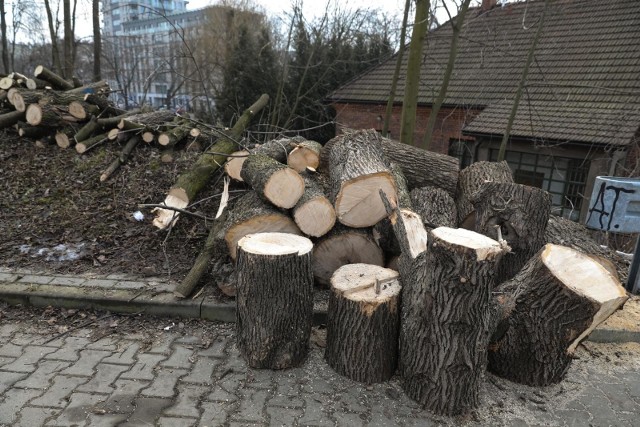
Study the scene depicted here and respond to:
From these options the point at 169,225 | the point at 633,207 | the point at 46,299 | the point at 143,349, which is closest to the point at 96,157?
the point at 169,225

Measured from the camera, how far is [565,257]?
2.90 meters

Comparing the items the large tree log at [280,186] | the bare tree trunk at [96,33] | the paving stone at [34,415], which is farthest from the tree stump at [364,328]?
the bare tree trunk at [96,33]

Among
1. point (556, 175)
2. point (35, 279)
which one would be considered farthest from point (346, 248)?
point (556, 175)

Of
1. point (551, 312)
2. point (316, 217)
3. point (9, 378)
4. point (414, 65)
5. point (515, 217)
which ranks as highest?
point (414, 65)

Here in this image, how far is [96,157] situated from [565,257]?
6.00 metres

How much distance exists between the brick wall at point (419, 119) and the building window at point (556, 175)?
177cm

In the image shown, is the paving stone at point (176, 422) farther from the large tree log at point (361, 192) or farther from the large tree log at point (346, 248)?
the large tree log at point (361, 192)

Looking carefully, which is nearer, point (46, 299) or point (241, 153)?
point (46, 299)

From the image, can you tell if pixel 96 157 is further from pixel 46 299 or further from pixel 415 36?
pixel 415 36

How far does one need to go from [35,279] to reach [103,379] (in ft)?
5.69

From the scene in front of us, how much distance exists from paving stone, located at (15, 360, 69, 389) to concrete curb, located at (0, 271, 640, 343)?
74cm

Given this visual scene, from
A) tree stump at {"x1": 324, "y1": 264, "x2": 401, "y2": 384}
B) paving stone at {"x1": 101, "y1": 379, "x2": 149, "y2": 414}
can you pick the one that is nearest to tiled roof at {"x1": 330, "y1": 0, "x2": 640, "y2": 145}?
tree stump at {"x1": 324, "y1": 264, "x2": 401, "y2": 384}

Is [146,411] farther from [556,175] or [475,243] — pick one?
[556,175]

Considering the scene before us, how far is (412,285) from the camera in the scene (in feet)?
9.37
